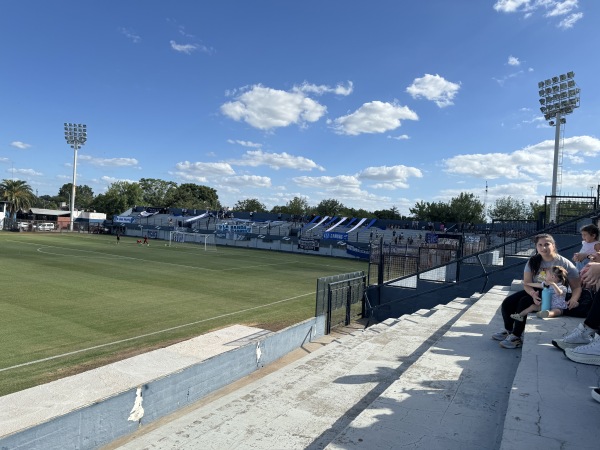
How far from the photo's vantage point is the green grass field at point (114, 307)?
9922 mm

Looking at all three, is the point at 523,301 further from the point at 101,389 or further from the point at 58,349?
the point at 58,349

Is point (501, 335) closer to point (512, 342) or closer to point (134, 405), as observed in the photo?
point (512, 342)

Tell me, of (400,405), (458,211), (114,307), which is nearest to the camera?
(400,405)

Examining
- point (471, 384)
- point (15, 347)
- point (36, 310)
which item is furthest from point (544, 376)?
point (36, 310)

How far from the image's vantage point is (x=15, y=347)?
10.2 meters

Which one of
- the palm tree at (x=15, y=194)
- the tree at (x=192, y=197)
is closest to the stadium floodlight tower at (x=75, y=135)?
the palm tree at (x=15, y=194)

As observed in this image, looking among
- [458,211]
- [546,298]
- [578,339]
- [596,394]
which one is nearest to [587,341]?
[578,339]

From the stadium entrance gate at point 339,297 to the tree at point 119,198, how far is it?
103 meters

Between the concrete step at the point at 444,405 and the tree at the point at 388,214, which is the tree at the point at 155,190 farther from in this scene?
the concrete step at the point at 444,405

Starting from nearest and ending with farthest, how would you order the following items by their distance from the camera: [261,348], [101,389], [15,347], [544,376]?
[544,376] → [101,389] → [261,348] → [15,347]

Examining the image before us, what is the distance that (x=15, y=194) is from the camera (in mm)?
77875

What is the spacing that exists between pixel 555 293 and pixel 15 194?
9413 centimetres

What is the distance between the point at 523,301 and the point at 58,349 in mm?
10798

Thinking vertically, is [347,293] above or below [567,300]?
below
